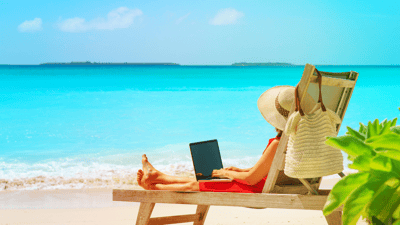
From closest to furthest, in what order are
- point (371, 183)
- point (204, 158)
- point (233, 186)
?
point (371, 183) → point (233, 186) → point (204, 158)

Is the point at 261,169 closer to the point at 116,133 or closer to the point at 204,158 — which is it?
the point at 204,158

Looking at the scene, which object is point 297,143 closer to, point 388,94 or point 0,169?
point 0,169

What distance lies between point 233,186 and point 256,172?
0.25 meters

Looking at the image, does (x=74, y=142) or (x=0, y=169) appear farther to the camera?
(x=74, y=142)

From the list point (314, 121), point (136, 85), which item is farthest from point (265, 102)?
point (136, 85)

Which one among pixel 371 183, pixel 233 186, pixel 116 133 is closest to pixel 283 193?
pixel 233 186

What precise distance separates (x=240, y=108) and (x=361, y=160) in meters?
17.6

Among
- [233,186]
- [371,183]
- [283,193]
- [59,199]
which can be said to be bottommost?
[59,199]

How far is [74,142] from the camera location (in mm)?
11195

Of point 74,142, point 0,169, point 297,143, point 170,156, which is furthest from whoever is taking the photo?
point 74,142

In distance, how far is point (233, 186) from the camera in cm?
289

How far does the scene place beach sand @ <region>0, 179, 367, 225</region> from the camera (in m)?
4.25

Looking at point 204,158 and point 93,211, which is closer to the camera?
point 204,158

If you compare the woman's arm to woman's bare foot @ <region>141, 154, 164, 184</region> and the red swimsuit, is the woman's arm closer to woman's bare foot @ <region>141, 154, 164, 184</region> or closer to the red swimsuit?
the red swimsuit
